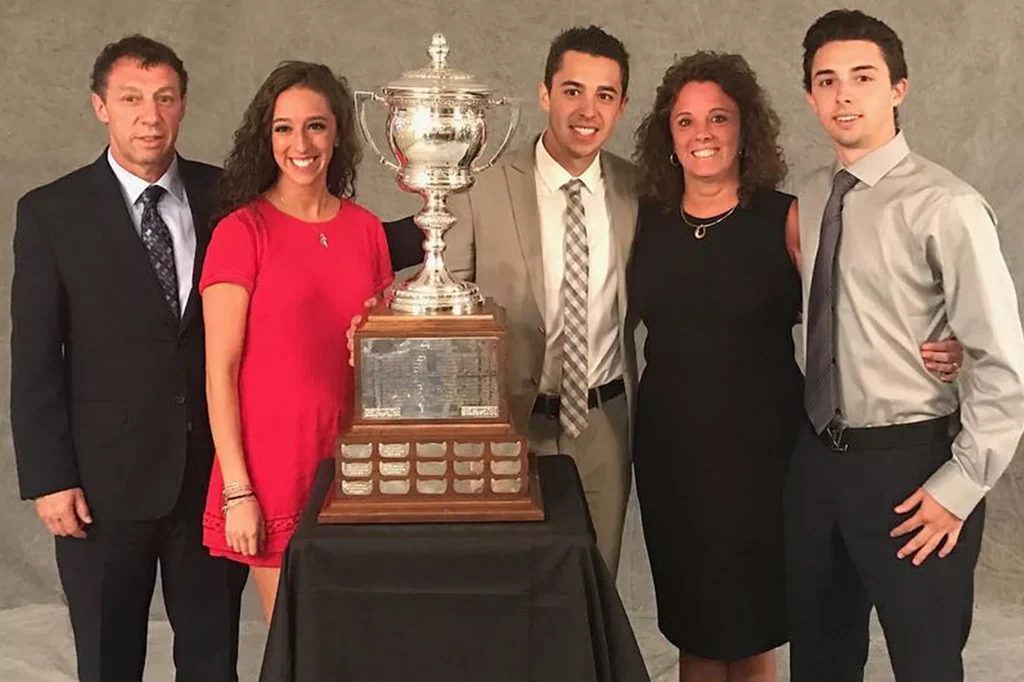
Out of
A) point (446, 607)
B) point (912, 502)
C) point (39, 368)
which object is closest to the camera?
point (446, 607)

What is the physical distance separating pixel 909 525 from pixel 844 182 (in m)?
0.58

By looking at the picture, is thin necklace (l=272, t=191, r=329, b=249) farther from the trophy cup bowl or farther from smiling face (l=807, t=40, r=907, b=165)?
smiling face (l=807, t=40, r=907, b=165)

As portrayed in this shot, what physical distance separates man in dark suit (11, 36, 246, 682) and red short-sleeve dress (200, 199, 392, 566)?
243 millimetres

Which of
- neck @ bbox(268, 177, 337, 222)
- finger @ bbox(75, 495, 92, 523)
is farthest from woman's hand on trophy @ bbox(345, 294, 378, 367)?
finger @ bbox(75, 495, 92, 523)

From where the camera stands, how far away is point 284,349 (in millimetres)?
1902

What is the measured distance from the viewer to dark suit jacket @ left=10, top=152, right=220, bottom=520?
6.86ft

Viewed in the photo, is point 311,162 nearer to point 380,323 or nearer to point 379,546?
point 380,323

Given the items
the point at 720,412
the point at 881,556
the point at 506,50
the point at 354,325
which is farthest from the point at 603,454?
the point at 506,50

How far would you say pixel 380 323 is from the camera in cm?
166

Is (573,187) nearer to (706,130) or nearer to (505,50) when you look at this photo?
(706,130)

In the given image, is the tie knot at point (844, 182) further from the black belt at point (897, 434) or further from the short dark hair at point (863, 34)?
the black belt at point (897, 434)

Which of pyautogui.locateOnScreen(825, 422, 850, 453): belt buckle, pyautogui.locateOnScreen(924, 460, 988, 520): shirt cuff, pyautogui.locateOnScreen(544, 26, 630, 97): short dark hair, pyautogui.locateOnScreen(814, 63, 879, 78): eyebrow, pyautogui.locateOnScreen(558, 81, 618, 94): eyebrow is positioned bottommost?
pyautogui.locateOnScreen(924, 460, 988, 520): shirt cuff

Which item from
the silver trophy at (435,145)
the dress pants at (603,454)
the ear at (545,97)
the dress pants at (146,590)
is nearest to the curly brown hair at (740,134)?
the ear at (545,97)

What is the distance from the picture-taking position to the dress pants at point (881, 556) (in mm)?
1870
